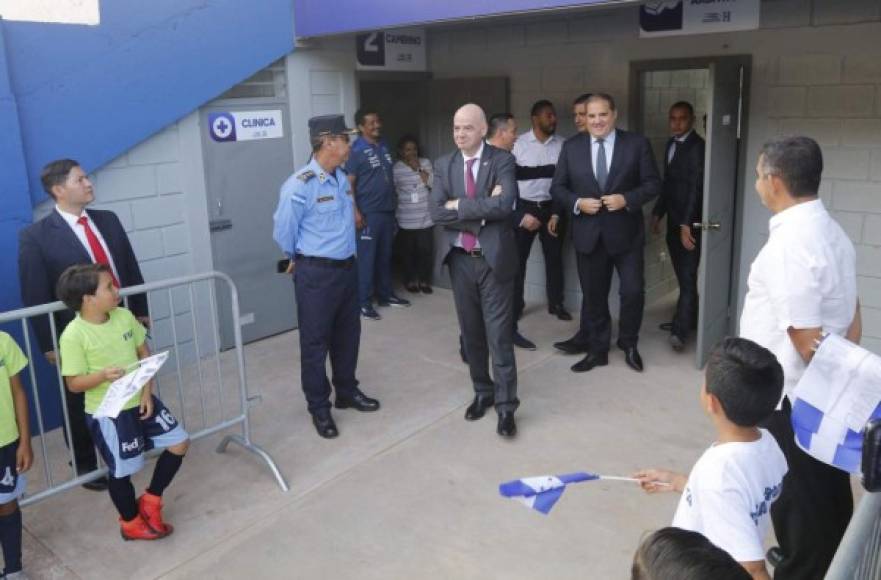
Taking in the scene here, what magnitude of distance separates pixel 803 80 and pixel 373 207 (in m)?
3.37

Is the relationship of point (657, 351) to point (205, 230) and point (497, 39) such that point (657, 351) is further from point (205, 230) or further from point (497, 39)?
point (205, 230)

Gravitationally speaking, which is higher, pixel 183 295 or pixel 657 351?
pixel 183 295

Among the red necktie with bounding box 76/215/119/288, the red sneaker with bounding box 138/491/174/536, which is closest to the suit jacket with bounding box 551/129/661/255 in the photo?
the red necktie with bounding box 76/215/119/288

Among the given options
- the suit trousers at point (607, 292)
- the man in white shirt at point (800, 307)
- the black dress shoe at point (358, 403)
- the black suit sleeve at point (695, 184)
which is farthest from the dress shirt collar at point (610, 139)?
the man in white shirt at point (800, 307)

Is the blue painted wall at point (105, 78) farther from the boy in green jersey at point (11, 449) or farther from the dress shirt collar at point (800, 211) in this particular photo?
the dress shirt collar at point (800, 211)

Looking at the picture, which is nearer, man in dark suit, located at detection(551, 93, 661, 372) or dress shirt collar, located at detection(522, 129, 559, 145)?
man in dark suit, located at detection(551, 93, 661, 372)

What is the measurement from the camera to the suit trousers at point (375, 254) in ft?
20.8

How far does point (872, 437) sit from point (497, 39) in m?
5.30

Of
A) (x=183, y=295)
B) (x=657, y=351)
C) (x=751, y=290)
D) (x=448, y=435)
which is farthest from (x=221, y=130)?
(x=751, y=290)

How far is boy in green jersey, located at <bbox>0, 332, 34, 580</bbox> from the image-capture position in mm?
2719

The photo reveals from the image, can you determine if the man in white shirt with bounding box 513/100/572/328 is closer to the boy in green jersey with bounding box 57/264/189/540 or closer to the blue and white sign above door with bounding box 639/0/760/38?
the blue and white sign above door with bounding box 639/0/760/38

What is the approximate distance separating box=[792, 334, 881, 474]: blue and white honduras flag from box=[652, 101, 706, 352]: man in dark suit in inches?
119

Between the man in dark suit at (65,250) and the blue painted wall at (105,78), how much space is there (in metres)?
0.69

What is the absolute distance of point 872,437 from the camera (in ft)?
5.27
